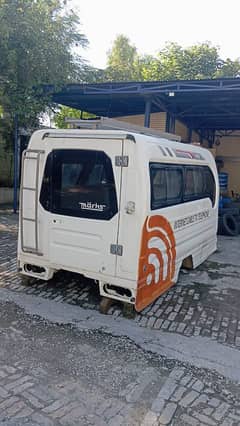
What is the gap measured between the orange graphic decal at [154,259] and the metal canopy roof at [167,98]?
208 inches

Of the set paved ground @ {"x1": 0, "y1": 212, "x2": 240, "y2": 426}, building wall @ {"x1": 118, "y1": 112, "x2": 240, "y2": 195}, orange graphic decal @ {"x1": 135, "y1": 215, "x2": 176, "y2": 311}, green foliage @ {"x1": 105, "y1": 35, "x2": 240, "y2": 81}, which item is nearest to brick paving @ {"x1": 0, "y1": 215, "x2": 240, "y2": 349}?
paved ground @ {"x1": 0, "y1": 212, "x2": 240, "y2": 426}

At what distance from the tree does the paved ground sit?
6675mm

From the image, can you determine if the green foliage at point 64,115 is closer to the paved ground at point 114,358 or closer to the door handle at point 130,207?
the paved ground at point 114,358

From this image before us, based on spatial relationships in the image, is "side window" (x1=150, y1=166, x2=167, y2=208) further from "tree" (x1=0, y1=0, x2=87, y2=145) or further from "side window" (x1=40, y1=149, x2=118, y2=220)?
"tree" (x1=0, y1=0, x2=87, y2=145)

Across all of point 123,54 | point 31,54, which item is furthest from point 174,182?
point 123,54

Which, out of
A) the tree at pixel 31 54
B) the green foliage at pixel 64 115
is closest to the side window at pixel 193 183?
the tree at pixel 31 54

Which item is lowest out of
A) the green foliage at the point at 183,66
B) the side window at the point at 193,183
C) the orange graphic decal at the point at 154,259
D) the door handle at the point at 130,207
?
the orange graphic decal at the point at 154,259

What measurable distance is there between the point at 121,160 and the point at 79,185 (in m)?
0.70

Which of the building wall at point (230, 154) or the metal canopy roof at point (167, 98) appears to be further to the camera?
the building wall at point (230, 154)

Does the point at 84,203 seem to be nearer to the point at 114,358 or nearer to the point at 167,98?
the point at 114,358

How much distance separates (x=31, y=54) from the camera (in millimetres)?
9641

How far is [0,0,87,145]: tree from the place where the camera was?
30.2ft

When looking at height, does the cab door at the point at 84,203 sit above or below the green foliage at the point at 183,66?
below

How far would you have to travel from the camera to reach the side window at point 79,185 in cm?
392
